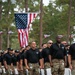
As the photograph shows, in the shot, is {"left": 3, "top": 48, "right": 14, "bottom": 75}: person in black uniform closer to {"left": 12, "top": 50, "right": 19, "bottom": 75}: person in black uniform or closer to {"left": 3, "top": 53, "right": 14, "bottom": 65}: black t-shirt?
{"left": 3, "top": 53, "right": 14, "bottom": 65}: black t-shirt

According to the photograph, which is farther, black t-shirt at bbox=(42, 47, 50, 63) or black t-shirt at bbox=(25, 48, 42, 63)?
black t-shirt at bbox=(25, 48, 42, 63)

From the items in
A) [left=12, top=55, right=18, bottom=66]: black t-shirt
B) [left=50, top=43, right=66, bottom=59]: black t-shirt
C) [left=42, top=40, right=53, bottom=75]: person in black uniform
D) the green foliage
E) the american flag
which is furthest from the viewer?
the green foliage

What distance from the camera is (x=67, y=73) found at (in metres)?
17.2

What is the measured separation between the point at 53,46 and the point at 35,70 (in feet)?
8.63

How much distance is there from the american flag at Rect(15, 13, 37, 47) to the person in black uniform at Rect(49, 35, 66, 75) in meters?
11.9

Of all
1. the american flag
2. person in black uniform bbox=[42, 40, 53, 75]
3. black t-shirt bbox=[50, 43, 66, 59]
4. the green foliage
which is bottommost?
the green foliage

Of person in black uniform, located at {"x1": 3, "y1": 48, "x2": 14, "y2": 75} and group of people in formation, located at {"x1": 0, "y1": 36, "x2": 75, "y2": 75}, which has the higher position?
group of people in formation, located at {"x1": 0, "y1": 36, "x2": 75, "y2": 75}

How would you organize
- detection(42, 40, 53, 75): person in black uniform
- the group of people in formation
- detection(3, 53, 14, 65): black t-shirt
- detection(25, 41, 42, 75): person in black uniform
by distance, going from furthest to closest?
detection(3, 53, 14, 65): black t-shirt → detection(25, 41, 42, 75): person in black uniform → detection(42, 40, 53, 75): person in black uniform → the group of people in formation

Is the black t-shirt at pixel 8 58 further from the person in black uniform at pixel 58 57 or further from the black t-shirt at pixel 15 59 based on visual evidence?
the person in black uniform at pixel 58 57

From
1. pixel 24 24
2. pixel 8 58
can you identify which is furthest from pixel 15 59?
pixel 24 24

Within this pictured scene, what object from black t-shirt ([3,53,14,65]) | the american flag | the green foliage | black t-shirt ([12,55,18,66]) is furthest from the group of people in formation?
the green foliage

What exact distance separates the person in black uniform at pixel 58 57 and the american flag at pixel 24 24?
39.0 feet

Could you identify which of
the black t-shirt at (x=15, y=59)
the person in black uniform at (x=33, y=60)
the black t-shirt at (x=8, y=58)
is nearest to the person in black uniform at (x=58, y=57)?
the person in black uniform at (x=33, y=60)

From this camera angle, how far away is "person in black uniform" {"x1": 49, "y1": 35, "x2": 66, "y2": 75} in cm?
1817
